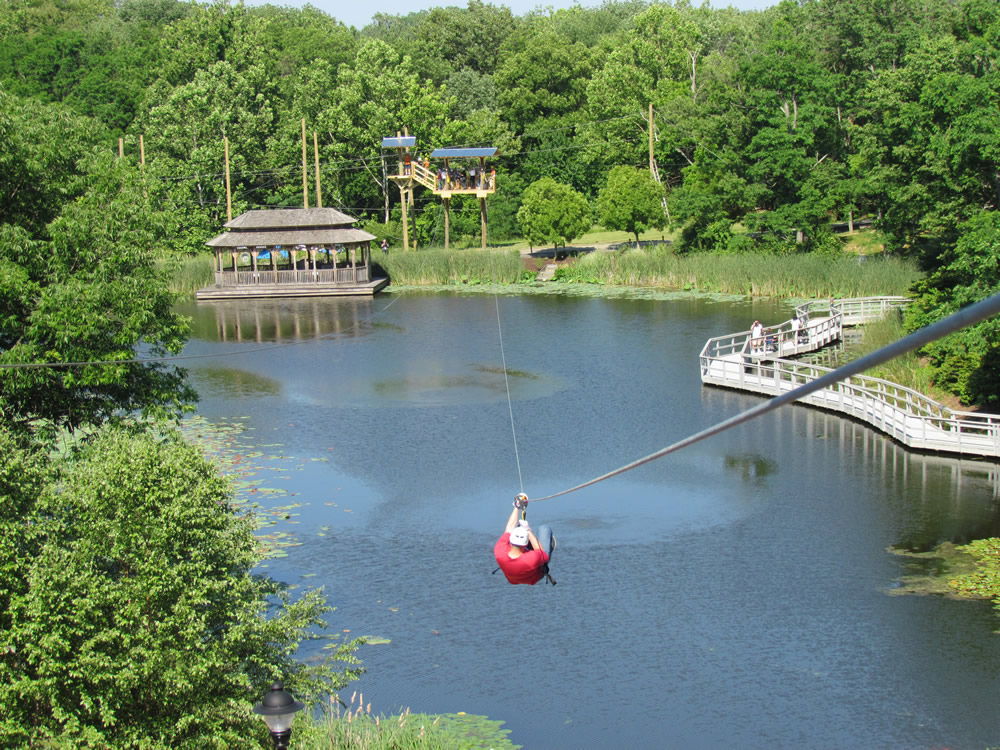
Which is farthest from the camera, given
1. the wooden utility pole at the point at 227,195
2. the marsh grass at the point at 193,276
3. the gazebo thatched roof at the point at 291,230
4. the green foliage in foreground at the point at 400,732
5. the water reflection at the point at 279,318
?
the wooden utility pole at the point at 227,195

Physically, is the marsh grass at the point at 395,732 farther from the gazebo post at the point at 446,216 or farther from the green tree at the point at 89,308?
the gazebo post at the point at 446,216

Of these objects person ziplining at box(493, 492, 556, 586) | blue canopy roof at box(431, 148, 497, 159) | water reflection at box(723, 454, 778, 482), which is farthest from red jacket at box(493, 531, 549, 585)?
blue canopy roof at box(431, 148, 497, 159)

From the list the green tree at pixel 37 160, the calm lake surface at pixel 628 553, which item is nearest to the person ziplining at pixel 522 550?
the calm lake surface at pixel 628 553

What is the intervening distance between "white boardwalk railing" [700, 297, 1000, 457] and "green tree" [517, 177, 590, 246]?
2206 cm

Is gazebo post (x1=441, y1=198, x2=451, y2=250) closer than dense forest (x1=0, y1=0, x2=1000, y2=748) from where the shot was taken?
No

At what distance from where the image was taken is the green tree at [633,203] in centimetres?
7031

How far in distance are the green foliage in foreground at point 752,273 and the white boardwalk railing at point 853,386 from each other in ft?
12.0

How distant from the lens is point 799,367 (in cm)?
4328

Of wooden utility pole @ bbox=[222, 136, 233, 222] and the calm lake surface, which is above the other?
wooden utility pole @ bbox=[222, 136, 233, 222]

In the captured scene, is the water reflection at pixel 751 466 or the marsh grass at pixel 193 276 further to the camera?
the marsh grass at pixel 193 276

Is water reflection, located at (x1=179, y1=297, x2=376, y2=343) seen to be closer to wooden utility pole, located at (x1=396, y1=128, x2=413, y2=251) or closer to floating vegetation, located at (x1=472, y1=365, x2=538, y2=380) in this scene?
floating vegetation, located at (x1=472, y1=365, x2=538, y2=380)

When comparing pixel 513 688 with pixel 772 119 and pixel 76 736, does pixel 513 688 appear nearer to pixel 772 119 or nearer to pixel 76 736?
pixel 76 736

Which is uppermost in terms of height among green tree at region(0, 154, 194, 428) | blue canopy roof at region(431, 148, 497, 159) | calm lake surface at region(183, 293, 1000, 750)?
blue canopy roof at region(431, 148, 497, 159)

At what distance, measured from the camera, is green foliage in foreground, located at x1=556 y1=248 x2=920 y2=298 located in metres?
55.8
